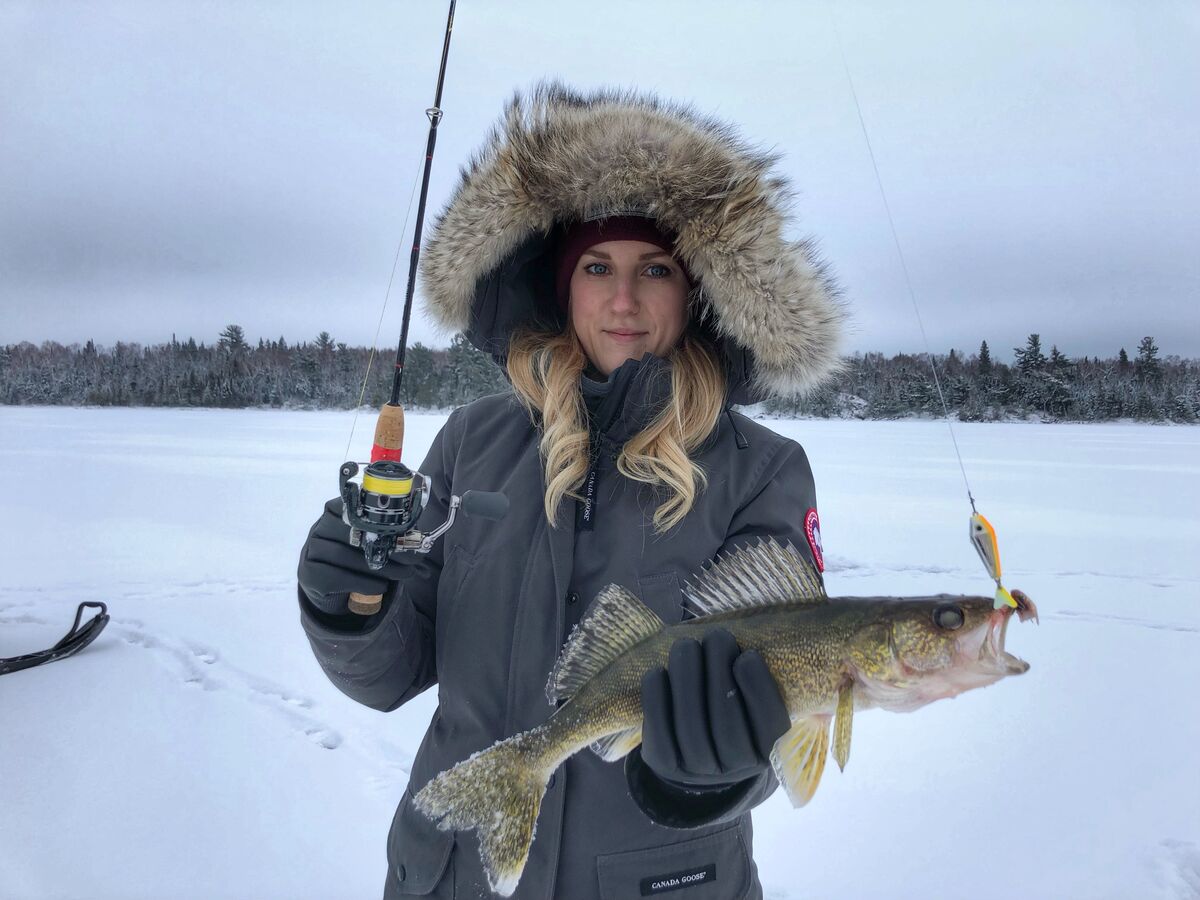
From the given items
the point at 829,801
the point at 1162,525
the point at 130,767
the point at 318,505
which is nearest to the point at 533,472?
the point at 829,801

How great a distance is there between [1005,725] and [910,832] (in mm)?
1485

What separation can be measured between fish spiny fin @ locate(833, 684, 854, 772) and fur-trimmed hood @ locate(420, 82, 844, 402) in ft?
3.84

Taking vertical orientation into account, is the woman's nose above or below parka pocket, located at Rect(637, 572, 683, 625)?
above

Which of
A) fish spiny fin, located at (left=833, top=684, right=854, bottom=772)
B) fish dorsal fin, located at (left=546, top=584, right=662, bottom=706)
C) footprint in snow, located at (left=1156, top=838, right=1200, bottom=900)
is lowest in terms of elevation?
footprint in snow, located at (left=1156, top=838, right=1200, bottom=900)

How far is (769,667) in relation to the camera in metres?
1.68

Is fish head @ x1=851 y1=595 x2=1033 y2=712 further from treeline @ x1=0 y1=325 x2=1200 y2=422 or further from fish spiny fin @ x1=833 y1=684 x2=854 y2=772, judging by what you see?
treeline @ x1=0 y1=325 x2=1200 y2=422

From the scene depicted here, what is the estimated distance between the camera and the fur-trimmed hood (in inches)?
95.7

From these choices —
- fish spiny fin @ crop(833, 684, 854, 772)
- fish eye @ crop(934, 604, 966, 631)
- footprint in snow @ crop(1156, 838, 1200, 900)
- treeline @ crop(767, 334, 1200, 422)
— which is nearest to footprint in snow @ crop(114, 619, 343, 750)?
fish spiny fin @ crop(833, 684, 854, 772)

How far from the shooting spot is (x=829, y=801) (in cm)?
408

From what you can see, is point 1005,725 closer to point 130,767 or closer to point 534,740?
point 534,740

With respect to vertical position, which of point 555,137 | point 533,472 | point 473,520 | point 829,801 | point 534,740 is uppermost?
point 555,137

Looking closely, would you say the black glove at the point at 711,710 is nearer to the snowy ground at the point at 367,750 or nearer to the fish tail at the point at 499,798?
the fish tail at the point at 499,798

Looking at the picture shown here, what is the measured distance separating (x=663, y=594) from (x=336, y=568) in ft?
2.86

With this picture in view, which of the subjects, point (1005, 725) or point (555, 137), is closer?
point (555, 137)
